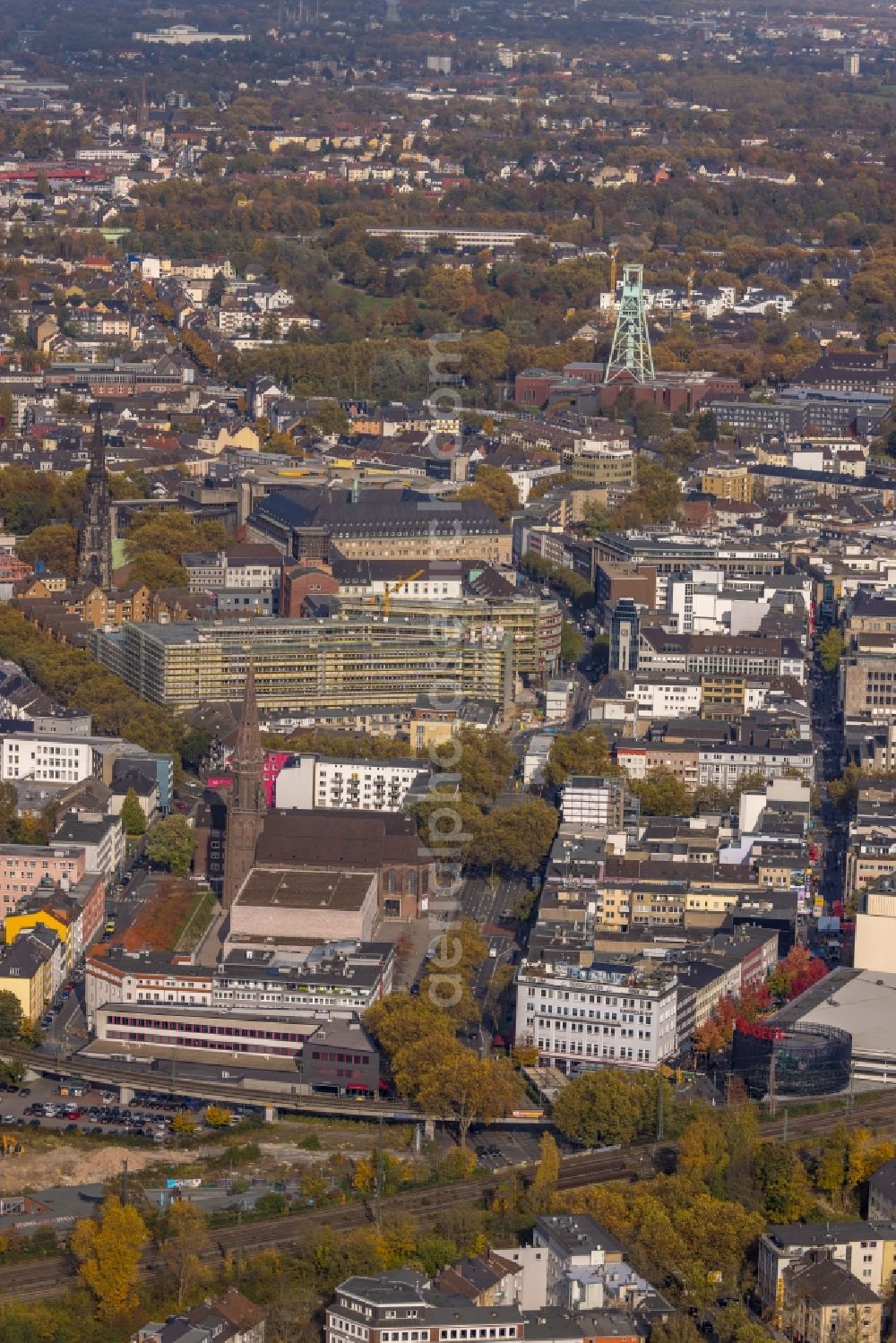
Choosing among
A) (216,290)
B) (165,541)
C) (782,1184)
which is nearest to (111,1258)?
(782,1184)

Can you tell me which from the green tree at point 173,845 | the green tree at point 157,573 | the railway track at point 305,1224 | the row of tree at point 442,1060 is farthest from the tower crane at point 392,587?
the railway track at point 305,1224

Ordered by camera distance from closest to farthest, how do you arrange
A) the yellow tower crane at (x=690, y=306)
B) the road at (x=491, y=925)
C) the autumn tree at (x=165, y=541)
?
the road at (x=491, y=925)
the autumn tree at (x=165, y=541)
the yellow tower crane at (x=690, y=306)

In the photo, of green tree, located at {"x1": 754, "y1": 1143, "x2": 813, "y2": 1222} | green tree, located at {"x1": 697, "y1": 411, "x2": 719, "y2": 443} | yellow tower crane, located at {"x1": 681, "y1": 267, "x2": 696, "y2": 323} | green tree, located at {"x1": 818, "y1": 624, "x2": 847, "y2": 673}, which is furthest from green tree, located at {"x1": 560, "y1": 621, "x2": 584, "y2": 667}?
yellow tower crane, located at {"x1": 681, "y1": 267, "x2": 696, "y2": 323}

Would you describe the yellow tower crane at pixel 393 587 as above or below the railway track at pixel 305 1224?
above

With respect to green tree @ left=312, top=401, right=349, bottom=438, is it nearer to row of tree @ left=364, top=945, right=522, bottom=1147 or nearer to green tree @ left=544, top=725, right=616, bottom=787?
green tree @ left=544, top=725, right=616, bottom=787

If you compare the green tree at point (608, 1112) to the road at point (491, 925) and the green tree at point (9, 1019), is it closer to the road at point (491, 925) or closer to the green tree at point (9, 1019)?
the road at point (491, 925)
